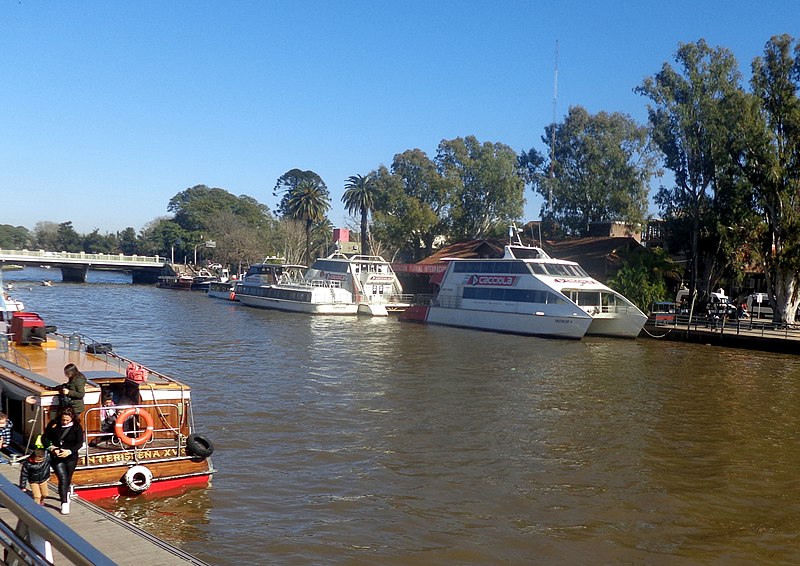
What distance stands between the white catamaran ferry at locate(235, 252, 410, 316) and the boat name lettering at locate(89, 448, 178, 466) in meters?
40.0

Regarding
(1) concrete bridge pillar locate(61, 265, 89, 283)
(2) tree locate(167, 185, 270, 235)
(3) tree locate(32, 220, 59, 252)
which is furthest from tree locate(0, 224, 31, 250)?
(1) concrete bridge pillar locate(61, 265, 89, 283)

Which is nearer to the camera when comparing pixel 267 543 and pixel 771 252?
pixel 267 543

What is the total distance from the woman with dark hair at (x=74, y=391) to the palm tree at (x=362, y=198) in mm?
70459

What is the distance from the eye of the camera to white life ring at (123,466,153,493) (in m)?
11.1

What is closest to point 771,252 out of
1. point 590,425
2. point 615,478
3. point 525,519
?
point 590,425

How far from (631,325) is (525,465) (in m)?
25.2

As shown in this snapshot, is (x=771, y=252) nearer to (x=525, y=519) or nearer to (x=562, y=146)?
(x=562, y=146)

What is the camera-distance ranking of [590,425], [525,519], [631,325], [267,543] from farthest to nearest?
[631,325] → [590,425] → [525,519] → [267,543]

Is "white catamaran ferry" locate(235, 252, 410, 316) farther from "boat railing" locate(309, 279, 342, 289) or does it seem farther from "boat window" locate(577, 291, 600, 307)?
"boat window" locate(577, 291, 600, 307)

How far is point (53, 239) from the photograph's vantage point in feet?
452

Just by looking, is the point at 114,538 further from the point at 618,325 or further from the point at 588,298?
the point at 588,298

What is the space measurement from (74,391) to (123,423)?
1.72 meters

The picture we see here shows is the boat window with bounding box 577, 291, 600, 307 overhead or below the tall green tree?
below

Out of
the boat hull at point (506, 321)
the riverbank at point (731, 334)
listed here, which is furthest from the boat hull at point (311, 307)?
the riverbank at point (731, 334)
